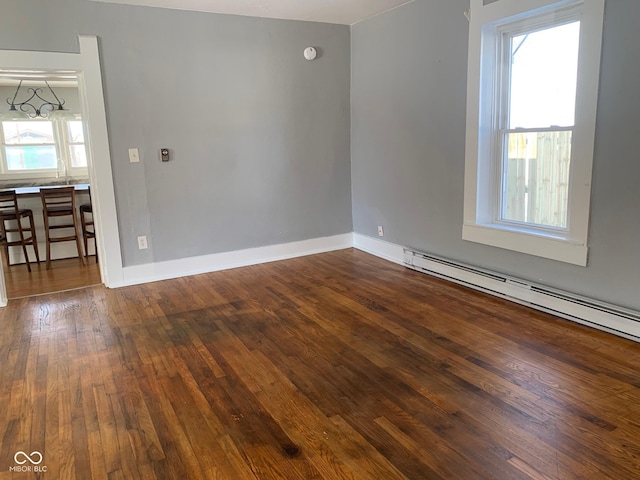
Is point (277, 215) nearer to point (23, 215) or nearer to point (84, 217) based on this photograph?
point (84, 217)

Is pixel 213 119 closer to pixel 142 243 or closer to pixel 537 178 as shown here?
pixel 142 243

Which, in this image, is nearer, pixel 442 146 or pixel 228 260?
pixel 442 146

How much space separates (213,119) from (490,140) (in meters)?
2.53

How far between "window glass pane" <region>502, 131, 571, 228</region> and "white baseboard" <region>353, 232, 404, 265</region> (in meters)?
1.26

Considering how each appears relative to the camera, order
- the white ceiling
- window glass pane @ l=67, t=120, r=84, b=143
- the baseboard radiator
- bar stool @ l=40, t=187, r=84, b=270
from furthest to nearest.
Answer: window glass pane @ l=67, t=120, r=84, b=143 < bar stool @ l=40, t=187, r=84, b=270 < the white ceiling < the baseboard radiator

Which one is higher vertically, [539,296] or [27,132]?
[27,132]

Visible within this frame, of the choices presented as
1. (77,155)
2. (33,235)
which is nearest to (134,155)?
(33,235)

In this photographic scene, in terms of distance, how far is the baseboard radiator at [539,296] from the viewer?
2955 mm

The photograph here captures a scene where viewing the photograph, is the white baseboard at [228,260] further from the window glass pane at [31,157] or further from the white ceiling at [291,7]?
the window glass pane at [31,157]

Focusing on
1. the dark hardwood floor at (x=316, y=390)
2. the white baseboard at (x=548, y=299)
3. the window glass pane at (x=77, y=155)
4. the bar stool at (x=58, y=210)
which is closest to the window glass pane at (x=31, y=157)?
the window glass pane at (x=77, y=155)

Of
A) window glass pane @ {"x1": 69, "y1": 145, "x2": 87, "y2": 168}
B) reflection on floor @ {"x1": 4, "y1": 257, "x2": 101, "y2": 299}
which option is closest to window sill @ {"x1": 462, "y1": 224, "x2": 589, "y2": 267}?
reflection on floor @ {"x1": 4, "y1": 257, "x2": 101, "y2": 299}

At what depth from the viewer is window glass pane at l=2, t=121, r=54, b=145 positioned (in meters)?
8.03

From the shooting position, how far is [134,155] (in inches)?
169

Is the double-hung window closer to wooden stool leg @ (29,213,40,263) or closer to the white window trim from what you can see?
wooden stool leg @ (29,213,40,263)
